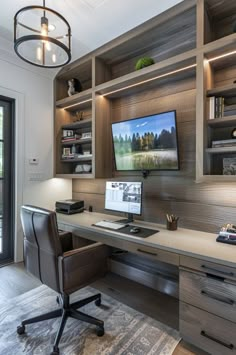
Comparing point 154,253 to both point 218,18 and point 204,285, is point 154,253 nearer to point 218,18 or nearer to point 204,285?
point 204,285

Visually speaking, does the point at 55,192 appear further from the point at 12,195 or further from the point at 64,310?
the point at 64,310

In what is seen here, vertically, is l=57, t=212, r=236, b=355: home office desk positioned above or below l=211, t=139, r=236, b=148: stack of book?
below

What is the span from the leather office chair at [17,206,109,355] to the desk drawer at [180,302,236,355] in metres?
0.63

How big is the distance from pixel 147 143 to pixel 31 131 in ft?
5.51

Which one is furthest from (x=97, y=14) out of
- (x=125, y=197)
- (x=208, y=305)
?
(x=208, y=305)

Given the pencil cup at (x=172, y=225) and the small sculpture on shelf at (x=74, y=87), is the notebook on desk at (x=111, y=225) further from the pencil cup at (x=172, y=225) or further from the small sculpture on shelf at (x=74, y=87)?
the small sculpture on shelf at (x=74, y=87)

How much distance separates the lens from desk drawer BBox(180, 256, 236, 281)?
1323mm

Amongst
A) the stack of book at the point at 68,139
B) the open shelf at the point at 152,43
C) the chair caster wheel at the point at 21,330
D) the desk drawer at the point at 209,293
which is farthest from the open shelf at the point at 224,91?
the chair caster wheel at the point at 21,330

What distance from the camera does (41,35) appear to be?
138 cm

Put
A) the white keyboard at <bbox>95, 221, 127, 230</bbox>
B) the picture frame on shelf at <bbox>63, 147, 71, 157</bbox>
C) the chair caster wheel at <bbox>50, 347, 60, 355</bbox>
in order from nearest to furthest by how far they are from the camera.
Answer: the chair caster wheel at <bbox>50, 347, 60, 355</bbox> → the white keyboard at <bbox>95, 221, 127, 230</bbox> → the picture frame on shelf at <bbox>63, 147, 71, 157</bbox>

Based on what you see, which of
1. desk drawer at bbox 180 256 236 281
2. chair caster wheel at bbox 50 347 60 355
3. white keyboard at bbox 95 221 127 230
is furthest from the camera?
white keyboard at bbox 95 221 127 230

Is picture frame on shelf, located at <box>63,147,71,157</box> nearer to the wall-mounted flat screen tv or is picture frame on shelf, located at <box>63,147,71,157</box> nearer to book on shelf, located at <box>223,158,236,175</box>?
the wall-mounted flat screen tv

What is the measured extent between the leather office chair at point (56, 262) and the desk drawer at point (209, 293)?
2.16ft

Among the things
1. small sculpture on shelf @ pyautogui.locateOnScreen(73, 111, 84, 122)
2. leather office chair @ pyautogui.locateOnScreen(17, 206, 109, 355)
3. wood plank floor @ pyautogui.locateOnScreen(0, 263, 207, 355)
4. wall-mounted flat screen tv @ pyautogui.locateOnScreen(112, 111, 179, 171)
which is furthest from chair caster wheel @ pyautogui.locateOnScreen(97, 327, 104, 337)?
small sculpture on shelf @ pyautogui.locateOnScreen(73, 111, 84, 122)
